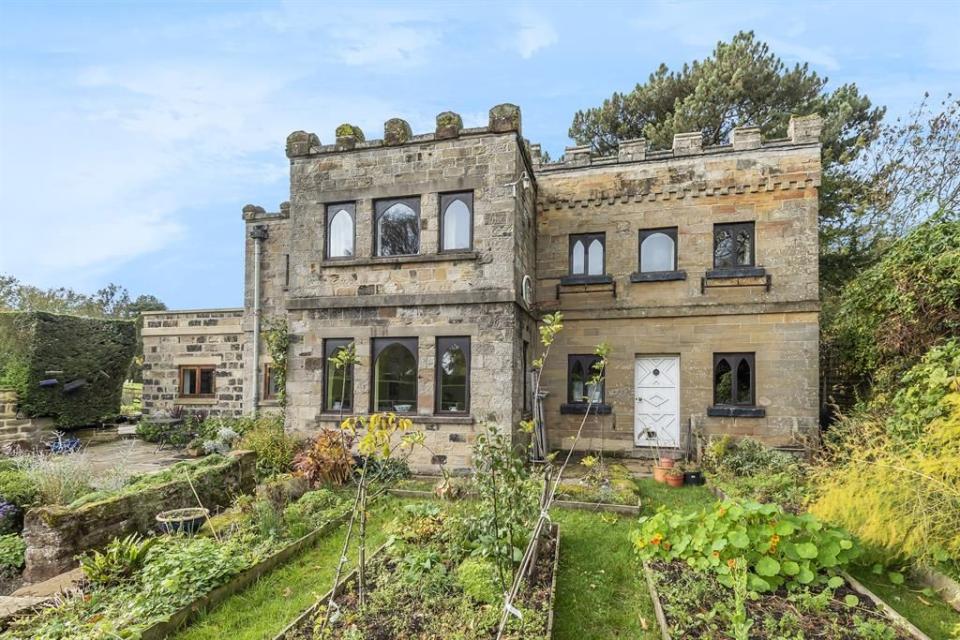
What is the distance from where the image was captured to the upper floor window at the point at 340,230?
391 inches

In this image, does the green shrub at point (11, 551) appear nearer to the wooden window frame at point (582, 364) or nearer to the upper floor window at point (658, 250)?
the wooden window frame at point (582, 364)

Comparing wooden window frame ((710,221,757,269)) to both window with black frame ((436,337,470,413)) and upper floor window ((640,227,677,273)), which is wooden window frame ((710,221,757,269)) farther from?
window with black frame ((436,337,470,413))

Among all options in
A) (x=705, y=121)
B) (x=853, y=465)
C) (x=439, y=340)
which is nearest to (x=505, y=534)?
(x=853, y=465)

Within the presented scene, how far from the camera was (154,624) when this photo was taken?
374 centimetres

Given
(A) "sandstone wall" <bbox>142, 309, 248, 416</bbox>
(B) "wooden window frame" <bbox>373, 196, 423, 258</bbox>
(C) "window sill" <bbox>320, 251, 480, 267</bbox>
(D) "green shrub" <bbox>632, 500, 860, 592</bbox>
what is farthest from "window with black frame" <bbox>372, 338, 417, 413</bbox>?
(A) "sandstone wall" <bbox>142, 309, 248, 416</bbox>

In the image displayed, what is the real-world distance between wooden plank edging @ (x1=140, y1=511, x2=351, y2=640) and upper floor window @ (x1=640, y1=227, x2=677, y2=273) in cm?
843

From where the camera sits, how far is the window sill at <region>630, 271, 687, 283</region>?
34.8 ft

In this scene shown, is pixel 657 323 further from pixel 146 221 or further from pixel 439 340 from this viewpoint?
pixel 146 221

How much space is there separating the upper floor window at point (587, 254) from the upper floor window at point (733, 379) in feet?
10.6

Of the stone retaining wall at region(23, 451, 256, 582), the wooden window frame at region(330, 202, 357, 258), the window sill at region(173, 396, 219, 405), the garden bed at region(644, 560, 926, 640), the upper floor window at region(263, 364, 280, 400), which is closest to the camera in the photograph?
the garden bed at region(644, 560, 926, 640)

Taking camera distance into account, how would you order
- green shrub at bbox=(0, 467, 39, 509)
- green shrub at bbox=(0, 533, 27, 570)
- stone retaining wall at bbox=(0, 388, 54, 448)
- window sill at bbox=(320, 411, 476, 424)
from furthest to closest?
stone retaining wall at bbox=(0, 388, 54, 448) → window sill at bbox=(320, 411, 476, 424) → green shrub at bbox=(0, 467, 39, 509) → green shrub at bbox=(0, 533, 27, 570)

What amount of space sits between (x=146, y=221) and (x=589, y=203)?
389 inches

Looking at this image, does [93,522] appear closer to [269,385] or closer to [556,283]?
[269,385]

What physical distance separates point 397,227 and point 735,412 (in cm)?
795
